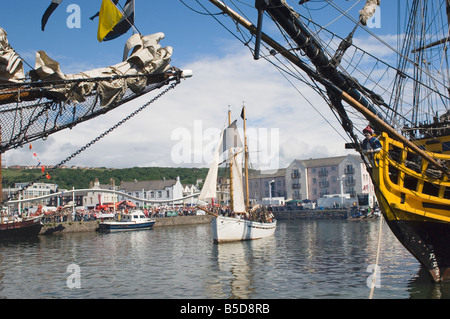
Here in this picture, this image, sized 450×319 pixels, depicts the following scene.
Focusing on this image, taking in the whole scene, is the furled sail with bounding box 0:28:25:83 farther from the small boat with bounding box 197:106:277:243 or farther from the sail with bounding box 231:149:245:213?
the sail with bounding box 231:149:245:213

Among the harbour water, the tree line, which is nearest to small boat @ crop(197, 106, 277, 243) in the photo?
the harbour water

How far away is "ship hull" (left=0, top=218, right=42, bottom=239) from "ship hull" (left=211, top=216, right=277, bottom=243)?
25093 millimetres

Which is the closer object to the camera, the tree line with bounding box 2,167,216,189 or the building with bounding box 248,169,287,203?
the building with bounding box 248,169,287,203

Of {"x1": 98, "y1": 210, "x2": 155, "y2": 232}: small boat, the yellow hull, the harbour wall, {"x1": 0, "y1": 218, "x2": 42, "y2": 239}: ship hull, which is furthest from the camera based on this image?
{"x1": 98, "y1": 210, "x2": 155, "y2": 232}: small boat

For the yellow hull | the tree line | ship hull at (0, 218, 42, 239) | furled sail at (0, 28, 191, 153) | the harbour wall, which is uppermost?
the tree line

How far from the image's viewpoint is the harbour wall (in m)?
57.8

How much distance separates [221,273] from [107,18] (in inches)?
587

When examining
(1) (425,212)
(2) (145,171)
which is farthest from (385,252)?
(2) (145,171)

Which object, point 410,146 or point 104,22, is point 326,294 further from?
point 104,22

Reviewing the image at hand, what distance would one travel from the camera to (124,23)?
10445mm

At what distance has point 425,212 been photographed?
16266 mm

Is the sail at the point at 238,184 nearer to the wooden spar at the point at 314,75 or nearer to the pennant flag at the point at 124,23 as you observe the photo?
the wooden spar at the point at 314,75

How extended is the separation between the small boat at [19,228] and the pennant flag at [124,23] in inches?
1805

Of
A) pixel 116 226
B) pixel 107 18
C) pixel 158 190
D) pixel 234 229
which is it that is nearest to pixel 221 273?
pixel 107 18
